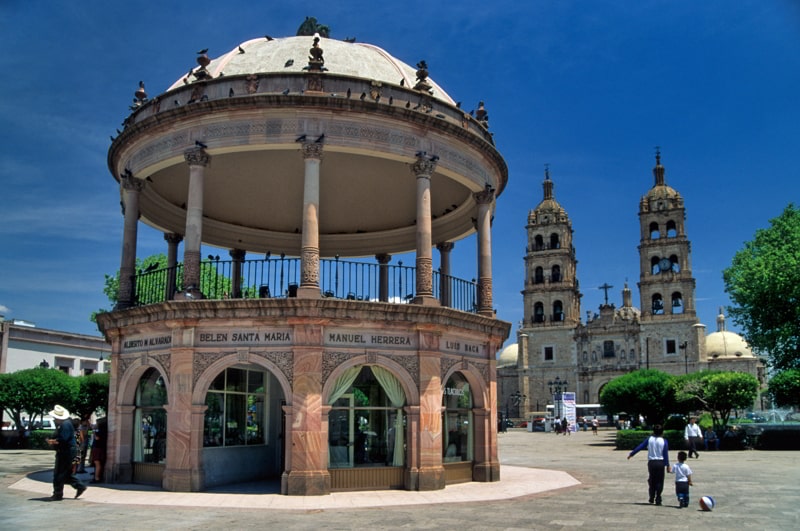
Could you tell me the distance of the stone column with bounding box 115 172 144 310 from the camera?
2014cm

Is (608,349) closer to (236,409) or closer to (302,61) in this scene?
(302,61)

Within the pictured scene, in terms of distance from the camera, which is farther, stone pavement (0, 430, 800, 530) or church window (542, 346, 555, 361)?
church window (542, 346, 555, 361)

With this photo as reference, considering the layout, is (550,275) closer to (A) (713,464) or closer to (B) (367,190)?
(A) (713,464)

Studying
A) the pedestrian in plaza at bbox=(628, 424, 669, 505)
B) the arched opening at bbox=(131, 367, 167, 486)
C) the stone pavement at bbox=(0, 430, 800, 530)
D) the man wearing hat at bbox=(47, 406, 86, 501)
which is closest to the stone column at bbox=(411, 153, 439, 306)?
the stone pavement at bbox=(0, 430, 800, 530)

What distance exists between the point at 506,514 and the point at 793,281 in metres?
30.0

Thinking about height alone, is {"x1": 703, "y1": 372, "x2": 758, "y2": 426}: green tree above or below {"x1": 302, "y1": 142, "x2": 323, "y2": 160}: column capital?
below

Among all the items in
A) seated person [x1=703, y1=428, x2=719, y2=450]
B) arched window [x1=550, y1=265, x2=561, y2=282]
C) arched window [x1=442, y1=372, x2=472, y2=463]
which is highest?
arched window [x1=550, y1=265, x2=561, y2=282]

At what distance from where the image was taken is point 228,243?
2581cm

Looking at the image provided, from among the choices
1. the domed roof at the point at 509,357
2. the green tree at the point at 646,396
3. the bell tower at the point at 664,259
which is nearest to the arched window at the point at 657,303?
the bell tower at the point at 664,259

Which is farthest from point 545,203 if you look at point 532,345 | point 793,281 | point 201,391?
point 201,391

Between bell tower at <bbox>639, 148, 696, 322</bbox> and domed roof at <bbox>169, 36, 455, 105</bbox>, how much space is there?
85239 millimetres

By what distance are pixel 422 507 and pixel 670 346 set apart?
93401 mm

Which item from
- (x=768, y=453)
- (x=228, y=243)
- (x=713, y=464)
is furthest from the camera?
(x=768, y=453)

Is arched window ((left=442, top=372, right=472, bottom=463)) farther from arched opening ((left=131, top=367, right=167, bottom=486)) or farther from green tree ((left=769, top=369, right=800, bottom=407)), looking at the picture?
green tree ((left=769, top=369, right=800, bottom=407))
